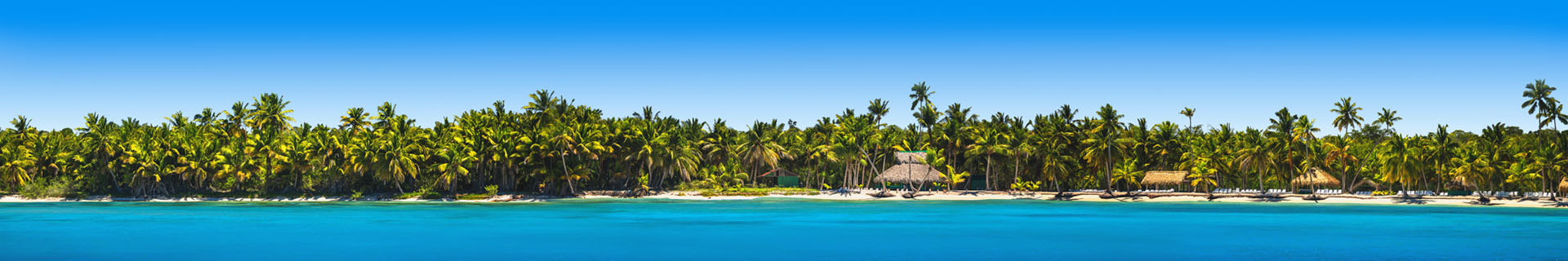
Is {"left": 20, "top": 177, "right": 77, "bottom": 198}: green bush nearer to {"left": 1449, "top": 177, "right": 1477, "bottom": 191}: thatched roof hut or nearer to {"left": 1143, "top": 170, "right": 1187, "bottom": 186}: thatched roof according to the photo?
{"left": 1143, "top": 170, "right": 1187, "bottom": 186}: thatched roof

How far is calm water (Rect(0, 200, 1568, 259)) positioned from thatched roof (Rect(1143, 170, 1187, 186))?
14.3 meters

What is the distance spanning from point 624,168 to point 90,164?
119 feet

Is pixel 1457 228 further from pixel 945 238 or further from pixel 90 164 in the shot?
pixel 90 164

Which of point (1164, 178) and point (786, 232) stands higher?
point (1164, 178)

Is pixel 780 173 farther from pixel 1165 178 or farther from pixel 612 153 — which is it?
pixel 1165 178

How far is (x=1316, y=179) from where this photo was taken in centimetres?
7131

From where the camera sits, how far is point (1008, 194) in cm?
7894

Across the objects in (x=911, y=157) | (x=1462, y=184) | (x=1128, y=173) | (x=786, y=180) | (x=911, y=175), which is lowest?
(x=786, y=180)

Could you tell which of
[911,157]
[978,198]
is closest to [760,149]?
Result: [911,157]

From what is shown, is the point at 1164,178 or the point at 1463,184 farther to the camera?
the point at 1164,178

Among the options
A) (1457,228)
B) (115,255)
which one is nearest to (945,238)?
(1457,228)

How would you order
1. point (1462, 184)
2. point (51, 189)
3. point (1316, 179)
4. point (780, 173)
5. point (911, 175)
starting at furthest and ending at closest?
point (780, 173)
point (911, 175)
point (51, 189)
point (1316, 179)
point (1462, 184)

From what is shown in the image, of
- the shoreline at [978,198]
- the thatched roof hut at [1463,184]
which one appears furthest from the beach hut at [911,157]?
the thatched roof hut at [1463,184]

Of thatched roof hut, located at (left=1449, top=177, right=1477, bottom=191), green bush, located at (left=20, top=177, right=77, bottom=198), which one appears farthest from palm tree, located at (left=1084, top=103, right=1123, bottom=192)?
green bush, located at (left=20, top=177, right=77, bottom=198)
